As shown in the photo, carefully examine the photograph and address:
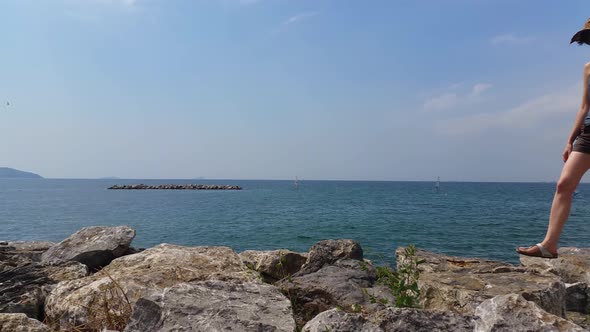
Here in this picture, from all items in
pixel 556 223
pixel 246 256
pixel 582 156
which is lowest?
pixel 246 256

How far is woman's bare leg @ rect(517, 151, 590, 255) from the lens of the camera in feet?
12.5

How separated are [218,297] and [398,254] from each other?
4772 mm

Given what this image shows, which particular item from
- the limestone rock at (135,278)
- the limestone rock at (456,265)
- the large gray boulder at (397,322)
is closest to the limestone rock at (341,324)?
the large gray boulder at (397,322)

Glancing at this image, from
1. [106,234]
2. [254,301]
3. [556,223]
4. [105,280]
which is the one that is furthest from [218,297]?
[106,234]

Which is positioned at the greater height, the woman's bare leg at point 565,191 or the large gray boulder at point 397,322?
the woman's bare leg at point 565,191

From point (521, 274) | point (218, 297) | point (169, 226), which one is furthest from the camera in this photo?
point (169, 226)

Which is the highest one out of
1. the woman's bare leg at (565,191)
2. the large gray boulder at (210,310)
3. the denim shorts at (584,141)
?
the denim shorts at (584,141)

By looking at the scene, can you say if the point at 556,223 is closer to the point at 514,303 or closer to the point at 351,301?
the point at 514,303

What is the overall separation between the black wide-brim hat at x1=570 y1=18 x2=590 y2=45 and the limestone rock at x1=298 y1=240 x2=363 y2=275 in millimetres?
5244

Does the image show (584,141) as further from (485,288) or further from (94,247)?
(94,247)

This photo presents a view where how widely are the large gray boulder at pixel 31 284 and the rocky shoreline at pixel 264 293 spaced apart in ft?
0.04

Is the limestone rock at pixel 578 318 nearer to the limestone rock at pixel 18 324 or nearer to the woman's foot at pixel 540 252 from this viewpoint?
the woman's foot at pixel 540 252

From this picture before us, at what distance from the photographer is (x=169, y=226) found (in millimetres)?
34812

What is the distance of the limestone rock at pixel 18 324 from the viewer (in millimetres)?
3610
